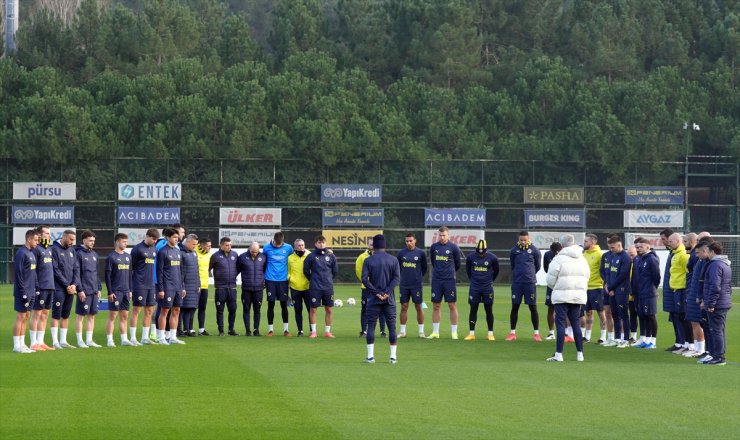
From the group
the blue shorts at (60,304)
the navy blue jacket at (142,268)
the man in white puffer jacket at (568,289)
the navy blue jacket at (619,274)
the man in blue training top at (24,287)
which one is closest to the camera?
the man in white puffer jacket at (568,289)

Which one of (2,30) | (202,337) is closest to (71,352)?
(202,337)

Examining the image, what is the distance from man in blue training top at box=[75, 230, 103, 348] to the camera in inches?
837

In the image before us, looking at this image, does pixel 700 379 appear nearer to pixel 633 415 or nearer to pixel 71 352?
pixel 633 415

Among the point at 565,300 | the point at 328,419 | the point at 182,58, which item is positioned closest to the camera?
the point at 328,419

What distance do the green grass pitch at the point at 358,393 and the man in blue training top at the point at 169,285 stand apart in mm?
729

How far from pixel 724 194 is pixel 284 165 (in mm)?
19163

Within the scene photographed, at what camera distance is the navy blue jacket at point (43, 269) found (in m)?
20.2

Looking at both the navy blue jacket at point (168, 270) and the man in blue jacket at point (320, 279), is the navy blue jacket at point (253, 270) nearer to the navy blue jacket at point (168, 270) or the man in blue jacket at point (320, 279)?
the man in blue jacket at point (320, 279)

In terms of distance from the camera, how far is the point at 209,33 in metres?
68.9

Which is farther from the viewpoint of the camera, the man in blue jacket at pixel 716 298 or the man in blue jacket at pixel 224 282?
Answer: the man in blue jacket at pixel 224 282

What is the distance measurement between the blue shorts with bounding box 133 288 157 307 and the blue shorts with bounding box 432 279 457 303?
209 inches

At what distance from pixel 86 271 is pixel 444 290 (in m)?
6.74

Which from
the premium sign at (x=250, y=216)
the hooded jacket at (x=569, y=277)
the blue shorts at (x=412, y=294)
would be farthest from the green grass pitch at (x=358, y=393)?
the premium sign at (x=250, y=216)

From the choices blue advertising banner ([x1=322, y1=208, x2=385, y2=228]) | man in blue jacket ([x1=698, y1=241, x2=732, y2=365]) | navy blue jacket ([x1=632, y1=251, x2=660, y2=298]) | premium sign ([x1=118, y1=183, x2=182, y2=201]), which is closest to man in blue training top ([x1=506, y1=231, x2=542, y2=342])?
navy blue jacket ([x1=632, y1=251, x2=660, y2=298])
